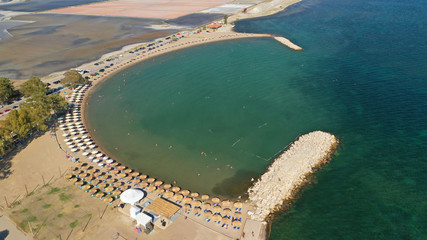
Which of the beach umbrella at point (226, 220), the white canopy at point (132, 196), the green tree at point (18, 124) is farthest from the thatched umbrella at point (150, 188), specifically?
the green tree at point (18, 124)

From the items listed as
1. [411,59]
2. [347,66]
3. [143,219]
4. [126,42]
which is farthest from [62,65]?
[411,59]

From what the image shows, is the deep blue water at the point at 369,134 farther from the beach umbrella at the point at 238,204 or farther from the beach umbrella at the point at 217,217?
the beach umbrella at the point at 217,217

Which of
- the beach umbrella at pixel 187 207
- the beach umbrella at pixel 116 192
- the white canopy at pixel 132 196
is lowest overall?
the beach umbrella at pixel 187 207

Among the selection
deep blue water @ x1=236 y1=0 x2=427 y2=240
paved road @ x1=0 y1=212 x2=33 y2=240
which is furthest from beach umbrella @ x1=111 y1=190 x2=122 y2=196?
deep blue water @ x1=236 y1=0 x2=427 y2=240

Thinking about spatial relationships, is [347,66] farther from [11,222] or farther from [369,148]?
[11,222]

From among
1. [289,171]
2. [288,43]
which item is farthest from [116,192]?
[288,43]
